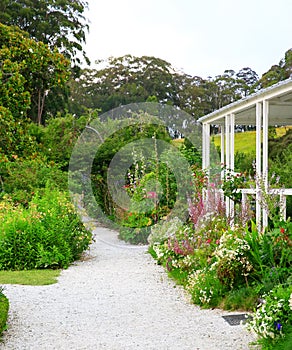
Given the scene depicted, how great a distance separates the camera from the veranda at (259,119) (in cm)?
646

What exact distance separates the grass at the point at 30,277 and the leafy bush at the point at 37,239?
252mm

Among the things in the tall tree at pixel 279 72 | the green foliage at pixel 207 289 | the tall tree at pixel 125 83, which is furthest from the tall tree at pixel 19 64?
the tall tree at pixel 125 83

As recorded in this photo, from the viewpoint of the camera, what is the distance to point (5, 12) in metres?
23.2

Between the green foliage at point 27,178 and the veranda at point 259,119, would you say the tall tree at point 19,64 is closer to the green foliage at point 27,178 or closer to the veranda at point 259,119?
the green foliage at point 27,178

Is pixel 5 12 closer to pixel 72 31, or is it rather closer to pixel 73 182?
pixel 72 31

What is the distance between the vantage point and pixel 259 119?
7.23 m

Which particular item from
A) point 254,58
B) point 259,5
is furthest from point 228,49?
point 259,5

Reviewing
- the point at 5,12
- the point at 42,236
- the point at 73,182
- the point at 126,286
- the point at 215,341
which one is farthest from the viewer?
the point at 5,12

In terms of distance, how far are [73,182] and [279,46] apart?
2013 cm

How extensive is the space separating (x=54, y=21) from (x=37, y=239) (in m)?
19.2

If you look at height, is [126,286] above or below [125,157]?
below

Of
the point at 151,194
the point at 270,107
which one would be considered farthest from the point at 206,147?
the point at 270,107

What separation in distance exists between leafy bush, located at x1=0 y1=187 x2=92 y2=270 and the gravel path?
51 centimetres

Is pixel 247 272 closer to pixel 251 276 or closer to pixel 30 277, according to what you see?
pixel 251 276
